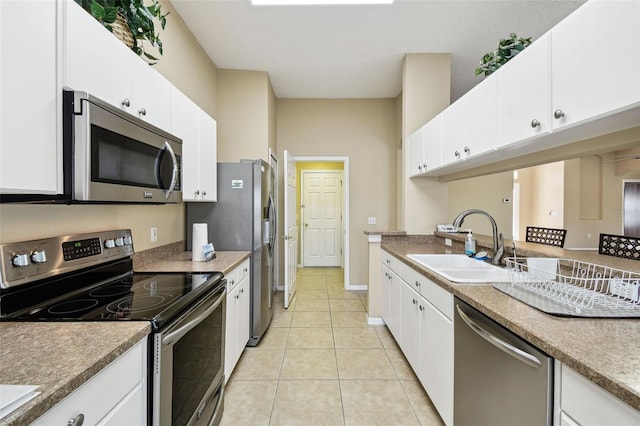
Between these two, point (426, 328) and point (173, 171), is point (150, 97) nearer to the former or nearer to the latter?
point (173, 171)

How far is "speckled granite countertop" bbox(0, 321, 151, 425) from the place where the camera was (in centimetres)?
61

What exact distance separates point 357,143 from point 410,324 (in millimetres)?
3030

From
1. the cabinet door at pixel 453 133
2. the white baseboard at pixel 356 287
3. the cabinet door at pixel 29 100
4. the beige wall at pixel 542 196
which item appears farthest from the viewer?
the white baseboard at pixel 356 287

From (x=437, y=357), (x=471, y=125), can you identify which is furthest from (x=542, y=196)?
(x=437, y=357)

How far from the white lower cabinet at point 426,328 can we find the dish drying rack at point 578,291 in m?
0.35

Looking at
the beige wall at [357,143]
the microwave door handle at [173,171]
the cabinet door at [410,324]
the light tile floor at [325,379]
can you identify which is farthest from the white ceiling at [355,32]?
the light tile floor at [325,379]

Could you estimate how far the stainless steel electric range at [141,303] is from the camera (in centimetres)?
100

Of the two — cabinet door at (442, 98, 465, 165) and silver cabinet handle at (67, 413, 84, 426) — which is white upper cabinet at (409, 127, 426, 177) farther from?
silver cabinet handle at (67, 413, 84, 426)

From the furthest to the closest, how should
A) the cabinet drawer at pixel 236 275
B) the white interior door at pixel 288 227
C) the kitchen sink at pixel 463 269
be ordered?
the white interior door at pixel 288 227
the cabinet drawer at pixel 236 275
the kitchen sink at pixel 463 269

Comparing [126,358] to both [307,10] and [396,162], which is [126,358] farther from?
[396,162]

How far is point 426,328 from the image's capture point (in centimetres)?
178

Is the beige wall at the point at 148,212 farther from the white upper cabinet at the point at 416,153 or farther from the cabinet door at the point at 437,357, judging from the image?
the white upper cabinet at the point at 416,153

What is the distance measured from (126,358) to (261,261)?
182cm

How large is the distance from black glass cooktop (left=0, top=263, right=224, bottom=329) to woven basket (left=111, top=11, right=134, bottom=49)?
114 centimetres
